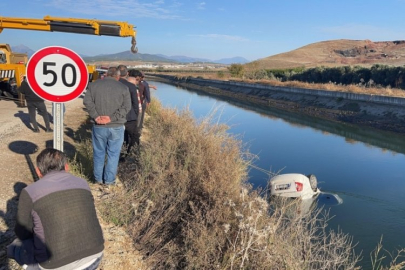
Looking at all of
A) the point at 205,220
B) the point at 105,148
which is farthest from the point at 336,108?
the point at 205,220

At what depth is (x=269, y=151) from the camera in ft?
52.7

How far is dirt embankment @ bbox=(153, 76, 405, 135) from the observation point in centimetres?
2300

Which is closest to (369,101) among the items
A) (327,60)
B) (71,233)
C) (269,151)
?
(269,151)

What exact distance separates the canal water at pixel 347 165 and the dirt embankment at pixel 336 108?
109 cm

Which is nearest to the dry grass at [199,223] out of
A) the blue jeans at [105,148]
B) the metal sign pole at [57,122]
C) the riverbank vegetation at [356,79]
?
the blue jeans at [105,148]

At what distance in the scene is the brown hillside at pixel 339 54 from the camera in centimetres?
9938

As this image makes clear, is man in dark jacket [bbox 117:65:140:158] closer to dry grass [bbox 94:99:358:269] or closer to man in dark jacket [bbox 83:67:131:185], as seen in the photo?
dry grass [bbox 94:99:358:269]

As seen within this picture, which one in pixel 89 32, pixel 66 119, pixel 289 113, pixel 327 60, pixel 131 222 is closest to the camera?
pixel 131 222

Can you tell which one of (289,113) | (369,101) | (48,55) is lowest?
(289,113)

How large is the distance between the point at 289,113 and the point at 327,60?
85.4 metres

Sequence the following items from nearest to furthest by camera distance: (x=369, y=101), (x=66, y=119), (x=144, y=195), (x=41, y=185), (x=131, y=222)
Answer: (x=41, y=185), (x=131, y=222), (x=144, y=195), (x=66, y=119), (x=369, y=101)

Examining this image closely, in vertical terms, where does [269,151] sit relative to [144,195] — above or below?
below

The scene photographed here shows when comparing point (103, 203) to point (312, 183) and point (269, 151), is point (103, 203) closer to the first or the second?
point (312, 183)

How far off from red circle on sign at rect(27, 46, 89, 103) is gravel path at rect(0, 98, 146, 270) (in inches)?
56.7
